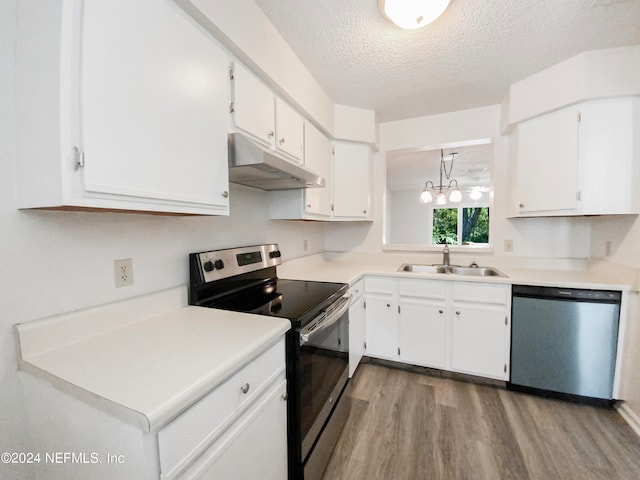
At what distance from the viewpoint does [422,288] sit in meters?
2.22

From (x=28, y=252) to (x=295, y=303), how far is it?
1.00 m

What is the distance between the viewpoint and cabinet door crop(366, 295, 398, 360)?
2334 millimetres

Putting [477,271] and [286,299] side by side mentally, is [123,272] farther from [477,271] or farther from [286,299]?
[477,271]

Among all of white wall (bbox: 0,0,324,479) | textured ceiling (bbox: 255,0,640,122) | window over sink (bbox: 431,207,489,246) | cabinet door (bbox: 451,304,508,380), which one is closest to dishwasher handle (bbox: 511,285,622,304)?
cabinet door (bbox: 451,304,508,380)

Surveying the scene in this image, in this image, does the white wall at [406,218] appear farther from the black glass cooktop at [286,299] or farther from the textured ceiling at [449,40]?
the black glass cooktop at [286,299]

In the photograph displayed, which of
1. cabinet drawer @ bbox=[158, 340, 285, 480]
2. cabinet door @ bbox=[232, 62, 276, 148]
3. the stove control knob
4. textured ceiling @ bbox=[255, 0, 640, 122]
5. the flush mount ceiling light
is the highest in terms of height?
textured ceiling @ bbox=[255, 0, 640, 122]

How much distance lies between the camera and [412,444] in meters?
1.56

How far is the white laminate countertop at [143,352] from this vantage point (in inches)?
24.3

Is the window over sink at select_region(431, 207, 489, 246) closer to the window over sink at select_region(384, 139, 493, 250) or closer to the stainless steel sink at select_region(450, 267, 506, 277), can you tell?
the window over sink at select_region(384, 139, 493, 250)

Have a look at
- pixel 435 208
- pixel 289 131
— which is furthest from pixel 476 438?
pixel 435 208

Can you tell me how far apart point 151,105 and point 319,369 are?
132 cm

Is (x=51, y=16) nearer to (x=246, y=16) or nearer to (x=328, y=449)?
(x=246, y=16)

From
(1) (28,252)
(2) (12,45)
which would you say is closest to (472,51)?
(2) (12,45)

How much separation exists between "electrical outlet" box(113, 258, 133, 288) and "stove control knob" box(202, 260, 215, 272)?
316mm
